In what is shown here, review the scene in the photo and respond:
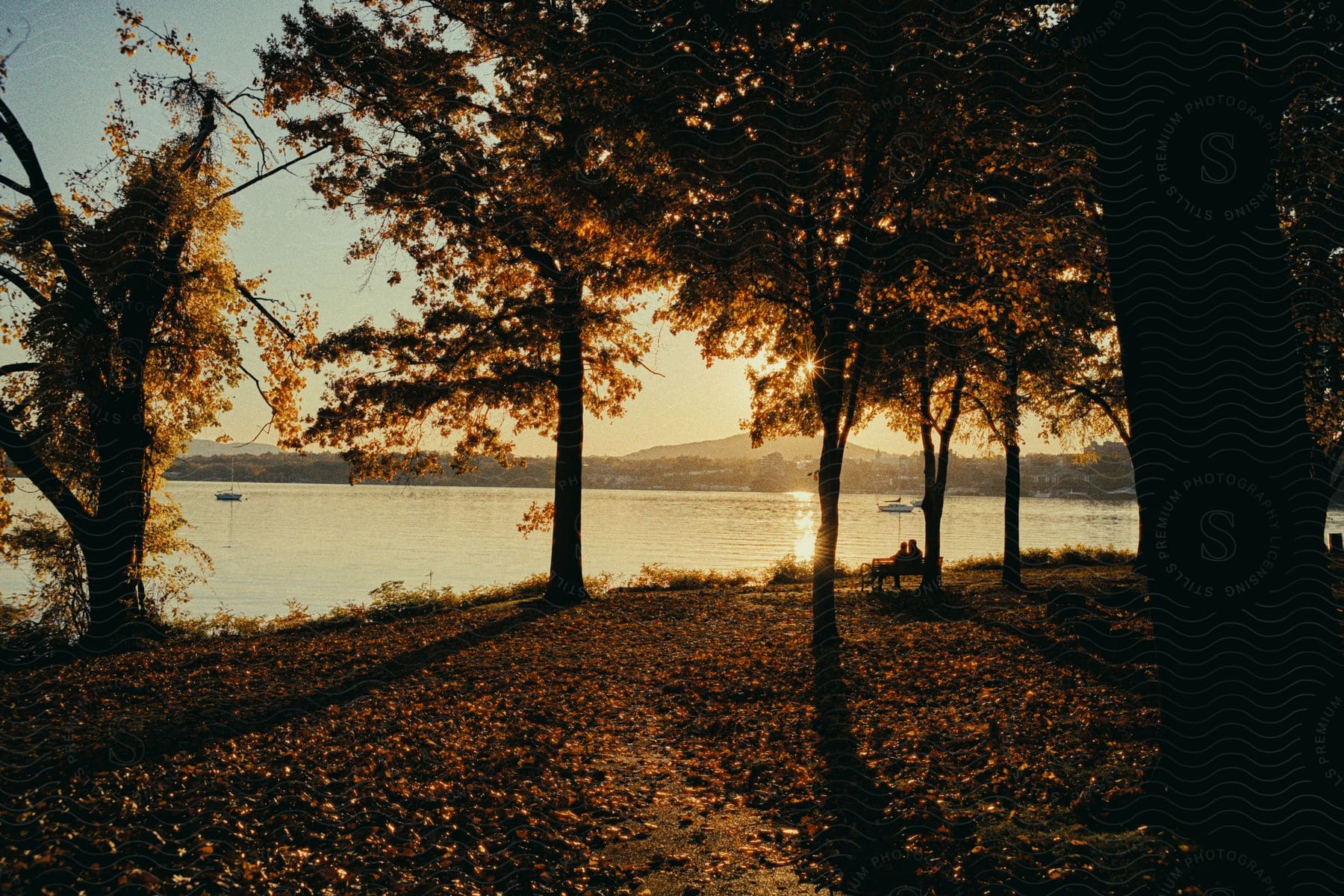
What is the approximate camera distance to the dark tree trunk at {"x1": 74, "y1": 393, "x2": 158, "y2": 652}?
47.6 feet

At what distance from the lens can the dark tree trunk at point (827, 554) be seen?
41.8ft

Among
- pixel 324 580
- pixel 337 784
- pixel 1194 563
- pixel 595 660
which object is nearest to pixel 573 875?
pixel 337 784

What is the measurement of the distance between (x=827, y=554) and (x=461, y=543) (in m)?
48.9

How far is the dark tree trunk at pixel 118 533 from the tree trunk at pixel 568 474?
9.37 metres

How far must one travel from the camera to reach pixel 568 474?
66.2 feet

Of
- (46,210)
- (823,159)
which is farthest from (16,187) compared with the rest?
(823,159)

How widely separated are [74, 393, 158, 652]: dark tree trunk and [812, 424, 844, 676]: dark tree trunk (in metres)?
13.9

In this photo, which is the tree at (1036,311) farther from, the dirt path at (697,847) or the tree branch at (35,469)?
the tree branch at (35,469)

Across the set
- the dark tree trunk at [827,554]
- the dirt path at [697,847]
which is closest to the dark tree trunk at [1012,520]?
the dark tree trunk at [827,554]

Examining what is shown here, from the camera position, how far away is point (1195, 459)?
18.4 ft

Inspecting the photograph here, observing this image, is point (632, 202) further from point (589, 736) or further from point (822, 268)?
point (589, 736)

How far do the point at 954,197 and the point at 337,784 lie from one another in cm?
1157

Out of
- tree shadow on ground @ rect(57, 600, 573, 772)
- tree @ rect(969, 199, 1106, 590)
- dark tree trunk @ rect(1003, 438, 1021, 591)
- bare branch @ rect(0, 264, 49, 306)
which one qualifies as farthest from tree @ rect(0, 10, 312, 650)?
dark tree trunk @ rect(1003, 438, 1021, 591)

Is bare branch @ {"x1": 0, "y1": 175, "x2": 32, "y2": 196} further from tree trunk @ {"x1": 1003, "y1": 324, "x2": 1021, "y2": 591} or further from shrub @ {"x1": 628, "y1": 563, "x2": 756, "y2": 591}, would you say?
tree trunk @ {"x1": 1003, "y1": 324, "x2": 1021, "y2": 591}
